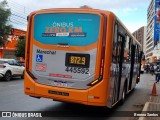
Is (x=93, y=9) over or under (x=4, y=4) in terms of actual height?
under

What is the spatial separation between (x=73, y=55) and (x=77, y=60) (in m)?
0.19

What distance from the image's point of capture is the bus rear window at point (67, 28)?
9289 millimetres

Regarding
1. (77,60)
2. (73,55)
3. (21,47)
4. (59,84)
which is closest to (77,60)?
(77,60)

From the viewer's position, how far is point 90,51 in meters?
9.23

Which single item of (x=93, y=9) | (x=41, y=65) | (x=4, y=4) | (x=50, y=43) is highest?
(x=4, y=4)

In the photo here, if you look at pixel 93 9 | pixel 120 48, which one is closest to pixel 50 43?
pixel 93 9

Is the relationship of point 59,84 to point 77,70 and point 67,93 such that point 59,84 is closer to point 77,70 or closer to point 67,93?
point 67,93

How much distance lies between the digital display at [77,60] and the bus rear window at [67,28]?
1.01 feet

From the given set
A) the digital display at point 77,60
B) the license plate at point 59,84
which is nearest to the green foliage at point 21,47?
the license plate at point 59,84

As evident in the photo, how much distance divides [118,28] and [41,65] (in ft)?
8.41

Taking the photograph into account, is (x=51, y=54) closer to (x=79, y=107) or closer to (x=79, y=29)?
Answer: (x=79, y=29)

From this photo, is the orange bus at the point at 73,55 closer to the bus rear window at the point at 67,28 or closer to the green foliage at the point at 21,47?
the bus rear window at the point at 67,28

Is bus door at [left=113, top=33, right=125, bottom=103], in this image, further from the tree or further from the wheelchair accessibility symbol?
the tree

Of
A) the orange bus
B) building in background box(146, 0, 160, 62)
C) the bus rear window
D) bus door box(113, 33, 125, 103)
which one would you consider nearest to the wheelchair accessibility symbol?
the orange bus
